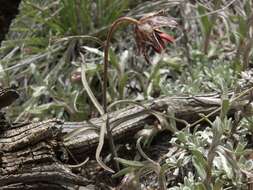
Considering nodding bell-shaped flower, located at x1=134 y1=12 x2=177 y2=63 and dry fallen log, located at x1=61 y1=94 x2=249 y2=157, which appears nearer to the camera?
nodding bell-shaped flower, located at x1=134 y1=12 x2=177 y2=63

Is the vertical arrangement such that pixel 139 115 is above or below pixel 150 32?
below

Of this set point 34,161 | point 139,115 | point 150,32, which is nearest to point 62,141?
point 34,161

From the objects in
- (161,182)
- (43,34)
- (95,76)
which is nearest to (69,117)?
(95,76)

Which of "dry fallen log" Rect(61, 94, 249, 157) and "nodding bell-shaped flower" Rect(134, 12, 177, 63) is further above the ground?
"nodding bell-shaped flower" Rect(134, 12, 177, 63)

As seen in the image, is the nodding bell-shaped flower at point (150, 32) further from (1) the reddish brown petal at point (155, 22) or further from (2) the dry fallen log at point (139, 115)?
(2) the dry fallen log at point (139, 115)

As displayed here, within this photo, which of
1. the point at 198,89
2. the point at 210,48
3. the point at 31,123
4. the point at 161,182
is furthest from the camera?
the point at 210,48

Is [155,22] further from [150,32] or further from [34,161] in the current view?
[34,161]

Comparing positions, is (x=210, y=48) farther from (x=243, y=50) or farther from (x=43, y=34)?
(x=43, y=34)

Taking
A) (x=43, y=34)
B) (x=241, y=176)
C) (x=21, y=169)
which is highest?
(x=43, y=34)

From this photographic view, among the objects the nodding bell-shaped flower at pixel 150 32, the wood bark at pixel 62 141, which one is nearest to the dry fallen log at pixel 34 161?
the wood bark at pixel 62 141

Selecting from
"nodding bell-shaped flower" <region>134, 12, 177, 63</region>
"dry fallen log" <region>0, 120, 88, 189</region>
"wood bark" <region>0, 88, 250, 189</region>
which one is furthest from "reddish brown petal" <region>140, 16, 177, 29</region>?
"dry fallen log" <region>0, 120, 88, 189</region>

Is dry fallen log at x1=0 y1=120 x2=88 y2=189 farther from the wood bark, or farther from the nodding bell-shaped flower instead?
the nodding bell-shaped flower
